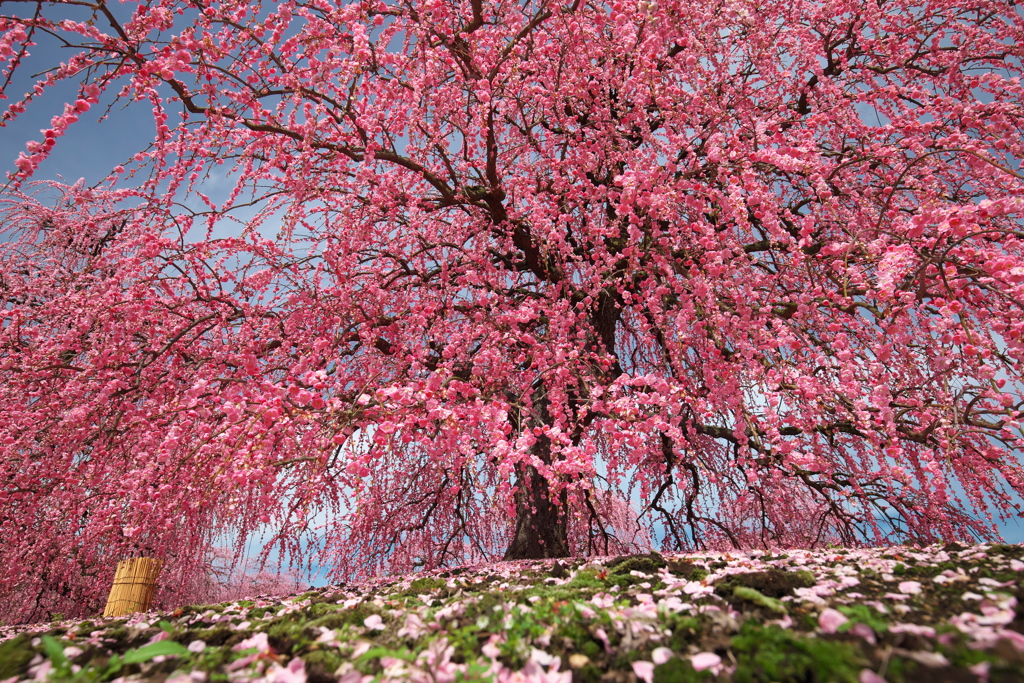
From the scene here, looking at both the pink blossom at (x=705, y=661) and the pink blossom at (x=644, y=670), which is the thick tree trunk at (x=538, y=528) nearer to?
the pink blossom at (x=644, y=670)

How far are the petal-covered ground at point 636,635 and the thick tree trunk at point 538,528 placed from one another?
2.90 meters

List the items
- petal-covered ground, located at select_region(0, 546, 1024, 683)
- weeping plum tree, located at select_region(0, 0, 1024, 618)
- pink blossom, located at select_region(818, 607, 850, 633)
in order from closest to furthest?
petal-covered ground, located at select_region(0, 546, 1024, 683)
pink blossom, located at select_region(818, 607, 850, 633)
weeping plum tree, located at select_region(0, 0, 1024, 618)

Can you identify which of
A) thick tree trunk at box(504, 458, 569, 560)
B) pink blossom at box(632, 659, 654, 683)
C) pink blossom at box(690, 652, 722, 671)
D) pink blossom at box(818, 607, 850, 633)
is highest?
thick tree trunk at box(504, 458, 569, 560)

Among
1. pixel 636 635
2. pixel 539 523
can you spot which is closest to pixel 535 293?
pixel 539 523

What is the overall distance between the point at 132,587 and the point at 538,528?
16.1 feet

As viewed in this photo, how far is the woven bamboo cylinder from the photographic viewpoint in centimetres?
559

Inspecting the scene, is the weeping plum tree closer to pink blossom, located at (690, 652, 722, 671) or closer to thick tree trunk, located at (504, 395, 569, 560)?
thick tree trunk, located at (504, 395, 569, 560)

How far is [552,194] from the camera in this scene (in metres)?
7.00

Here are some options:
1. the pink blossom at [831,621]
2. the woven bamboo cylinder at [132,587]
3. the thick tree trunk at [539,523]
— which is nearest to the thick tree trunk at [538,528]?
the thick tree trunk at [539,523]

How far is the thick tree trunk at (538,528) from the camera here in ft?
21.8

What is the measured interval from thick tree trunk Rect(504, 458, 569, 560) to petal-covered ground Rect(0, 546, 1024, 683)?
2.90 metres

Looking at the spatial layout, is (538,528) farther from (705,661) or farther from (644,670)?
(705,661)

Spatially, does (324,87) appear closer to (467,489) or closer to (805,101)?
(467,489)

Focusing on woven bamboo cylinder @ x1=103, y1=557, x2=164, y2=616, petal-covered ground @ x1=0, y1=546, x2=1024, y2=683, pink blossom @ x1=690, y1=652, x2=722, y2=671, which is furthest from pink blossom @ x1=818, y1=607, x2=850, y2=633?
woven bamboo cylinder @ x1=103, y1=557, x2=164, y2=616
